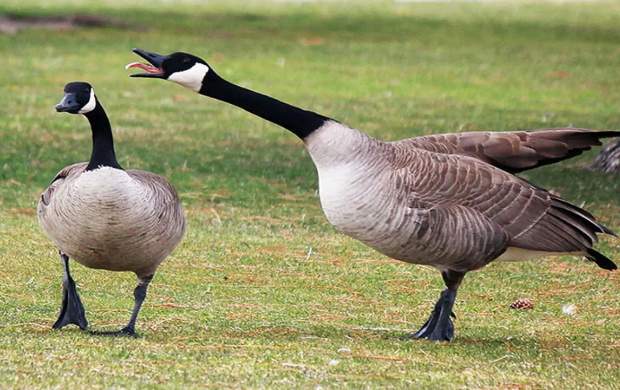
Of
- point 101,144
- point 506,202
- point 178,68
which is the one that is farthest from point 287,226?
point 178,68

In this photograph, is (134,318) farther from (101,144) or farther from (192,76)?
(192,76)

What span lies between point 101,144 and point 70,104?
292 millimetres

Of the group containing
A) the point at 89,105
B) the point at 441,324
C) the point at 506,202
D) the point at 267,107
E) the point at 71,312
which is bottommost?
the point at 71,312

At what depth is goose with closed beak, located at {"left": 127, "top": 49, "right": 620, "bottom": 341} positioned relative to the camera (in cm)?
727

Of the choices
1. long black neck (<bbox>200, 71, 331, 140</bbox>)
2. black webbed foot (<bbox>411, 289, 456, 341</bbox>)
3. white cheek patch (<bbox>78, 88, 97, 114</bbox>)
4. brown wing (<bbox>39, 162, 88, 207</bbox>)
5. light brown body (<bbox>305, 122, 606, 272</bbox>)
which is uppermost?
long black neck (<bbox>200, 71, 331, 140</bbox>)

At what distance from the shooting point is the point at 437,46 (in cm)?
3036

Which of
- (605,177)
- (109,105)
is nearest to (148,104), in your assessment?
(109,105)

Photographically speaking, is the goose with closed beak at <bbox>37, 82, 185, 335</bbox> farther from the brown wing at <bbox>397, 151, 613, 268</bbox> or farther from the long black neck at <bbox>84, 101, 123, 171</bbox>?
the brown wing at <bbox>397, 151, 613, 268</bbox>

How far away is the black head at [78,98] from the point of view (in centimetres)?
764

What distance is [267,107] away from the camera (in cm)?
764

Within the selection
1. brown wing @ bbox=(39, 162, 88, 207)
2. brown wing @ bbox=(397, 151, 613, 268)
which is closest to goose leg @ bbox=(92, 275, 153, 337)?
brown wing @ bbox=(39, 162, 88, 207)

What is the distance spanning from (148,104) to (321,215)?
806 cm

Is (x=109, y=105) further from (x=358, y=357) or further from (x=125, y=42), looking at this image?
(x=358, y=357)

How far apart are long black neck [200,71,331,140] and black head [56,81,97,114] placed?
2.22 feet
